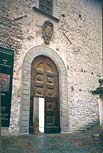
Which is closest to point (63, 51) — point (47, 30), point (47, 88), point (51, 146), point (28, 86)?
point (47, 30)

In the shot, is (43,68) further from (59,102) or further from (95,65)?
(95,65)

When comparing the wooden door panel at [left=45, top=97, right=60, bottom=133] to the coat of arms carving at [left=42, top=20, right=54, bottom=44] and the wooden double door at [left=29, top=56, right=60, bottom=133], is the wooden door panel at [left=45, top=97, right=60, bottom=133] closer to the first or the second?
the wooden double door at [left=29, top=56, right=60, bottom=133]

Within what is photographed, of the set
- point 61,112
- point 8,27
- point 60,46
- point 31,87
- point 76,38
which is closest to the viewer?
point 8,27

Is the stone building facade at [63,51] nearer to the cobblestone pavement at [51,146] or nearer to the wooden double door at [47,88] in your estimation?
the wooden double door at [47,88]

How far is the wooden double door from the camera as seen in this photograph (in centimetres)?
893

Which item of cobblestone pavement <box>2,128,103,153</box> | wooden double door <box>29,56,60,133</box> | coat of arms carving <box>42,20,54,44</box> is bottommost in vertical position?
cobblestone pavement <box>2,128,103,153</box>

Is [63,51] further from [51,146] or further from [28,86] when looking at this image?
[51,146]

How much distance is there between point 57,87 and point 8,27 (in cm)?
334

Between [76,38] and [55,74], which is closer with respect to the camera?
[55,74]

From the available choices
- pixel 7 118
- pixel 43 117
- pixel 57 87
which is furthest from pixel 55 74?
pixel 7 118

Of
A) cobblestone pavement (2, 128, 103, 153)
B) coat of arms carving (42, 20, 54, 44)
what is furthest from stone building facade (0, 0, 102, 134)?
cobblestone pavement (2, 128, 103, 153)

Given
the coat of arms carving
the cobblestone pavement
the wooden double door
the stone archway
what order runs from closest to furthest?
the cobblestone pavement < the stone archway < the wooden double door < the coat of arms carving

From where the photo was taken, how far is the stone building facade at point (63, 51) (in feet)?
26.5

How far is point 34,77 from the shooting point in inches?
350
